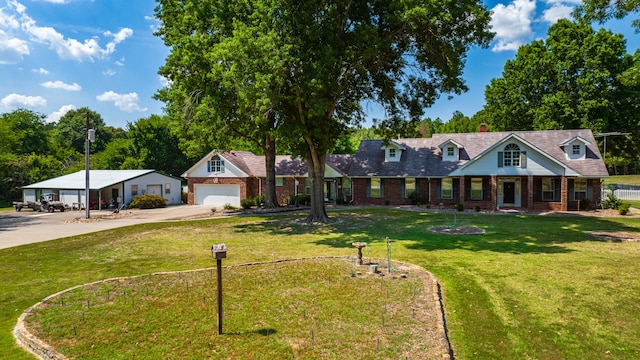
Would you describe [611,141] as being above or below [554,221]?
above

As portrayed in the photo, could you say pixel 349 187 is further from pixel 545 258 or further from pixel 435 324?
pixel 435 324

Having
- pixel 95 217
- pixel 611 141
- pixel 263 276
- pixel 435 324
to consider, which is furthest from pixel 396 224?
pixel 611 141

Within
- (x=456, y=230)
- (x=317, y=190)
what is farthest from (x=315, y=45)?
(x=456, y=230)

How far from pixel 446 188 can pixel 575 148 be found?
10.4 meters

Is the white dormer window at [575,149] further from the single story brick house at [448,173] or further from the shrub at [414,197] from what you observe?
the shrub at [414,197]

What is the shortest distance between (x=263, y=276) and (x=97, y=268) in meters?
6.15

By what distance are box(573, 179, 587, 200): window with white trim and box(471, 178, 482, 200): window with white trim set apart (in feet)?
22.4

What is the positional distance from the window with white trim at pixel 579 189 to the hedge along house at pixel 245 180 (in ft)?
59.9

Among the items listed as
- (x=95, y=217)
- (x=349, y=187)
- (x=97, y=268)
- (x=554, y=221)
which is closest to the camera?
(x=97, y=268)

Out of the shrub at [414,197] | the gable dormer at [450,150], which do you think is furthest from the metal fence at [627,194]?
the shrub at [414,197]

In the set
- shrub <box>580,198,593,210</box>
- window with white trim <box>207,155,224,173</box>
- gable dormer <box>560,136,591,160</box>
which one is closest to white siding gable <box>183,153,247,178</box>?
window with white trim <box>207,155,224,173</box>

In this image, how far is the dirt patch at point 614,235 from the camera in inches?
657

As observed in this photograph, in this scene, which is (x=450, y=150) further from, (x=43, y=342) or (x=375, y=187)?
(x=43, y=342)

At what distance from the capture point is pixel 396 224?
22188 millimetres
